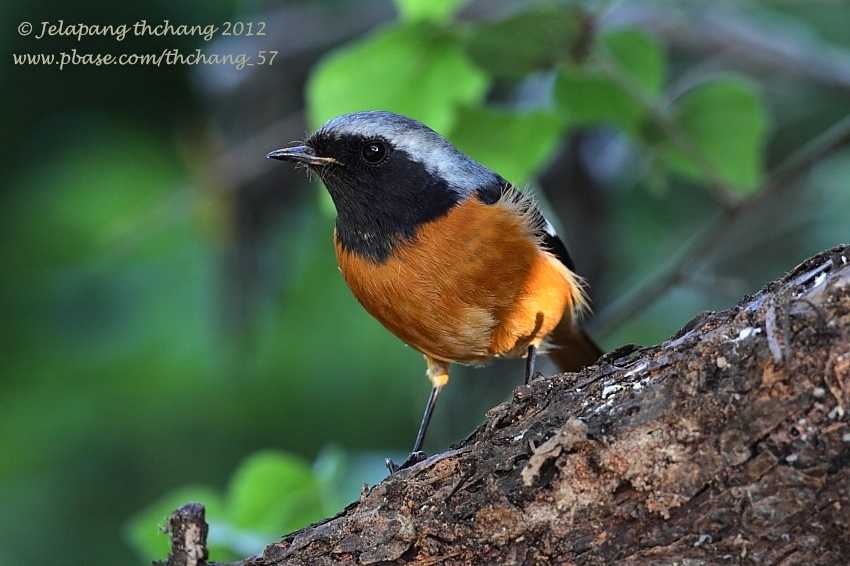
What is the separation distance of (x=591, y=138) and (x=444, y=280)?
2.90 metres

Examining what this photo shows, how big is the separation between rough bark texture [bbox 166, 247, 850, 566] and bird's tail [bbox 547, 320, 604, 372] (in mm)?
1652

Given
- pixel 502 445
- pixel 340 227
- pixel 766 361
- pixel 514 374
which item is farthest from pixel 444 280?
pixel 514 374

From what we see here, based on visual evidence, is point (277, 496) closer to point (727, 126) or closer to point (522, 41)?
point (522, 41)

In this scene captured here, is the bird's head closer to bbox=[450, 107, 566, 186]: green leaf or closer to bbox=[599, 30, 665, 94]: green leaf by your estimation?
bbox=[450, 107, 566, 186]: green leaf

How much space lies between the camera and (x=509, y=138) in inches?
166

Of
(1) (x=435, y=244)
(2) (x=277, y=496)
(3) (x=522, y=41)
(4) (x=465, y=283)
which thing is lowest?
(2) (x=277, y=496)

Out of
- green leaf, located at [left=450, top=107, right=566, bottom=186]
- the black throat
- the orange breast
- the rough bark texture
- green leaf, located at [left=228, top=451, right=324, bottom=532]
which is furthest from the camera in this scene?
green leaf, located at [left=450, top=107, right=566, bottom=186]

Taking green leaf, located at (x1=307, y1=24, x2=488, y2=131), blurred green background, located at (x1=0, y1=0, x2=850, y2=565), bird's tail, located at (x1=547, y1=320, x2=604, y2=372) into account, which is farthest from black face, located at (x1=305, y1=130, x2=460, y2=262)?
blurred green background, located at (x1=0, y1=0, x2=850, y2=565)

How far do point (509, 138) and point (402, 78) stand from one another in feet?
1.86

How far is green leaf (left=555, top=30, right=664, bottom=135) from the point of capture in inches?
161

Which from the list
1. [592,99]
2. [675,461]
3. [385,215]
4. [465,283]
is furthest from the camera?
[592,99]

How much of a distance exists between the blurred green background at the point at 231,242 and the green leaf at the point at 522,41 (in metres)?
1.00

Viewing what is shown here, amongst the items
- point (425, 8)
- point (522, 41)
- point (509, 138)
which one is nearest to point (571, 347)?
point (509, 138)

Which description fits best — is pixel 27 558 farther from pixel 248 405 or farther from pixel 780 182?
pixel 780 182
